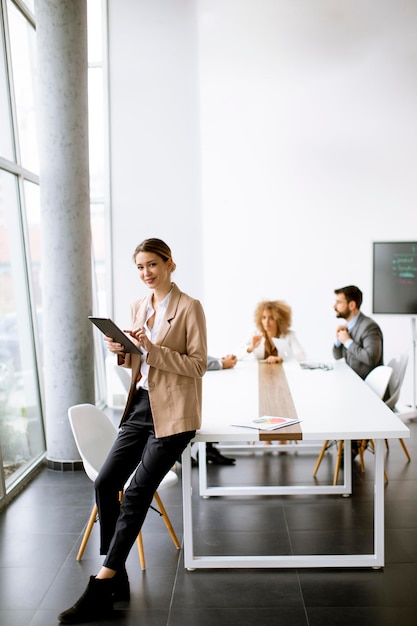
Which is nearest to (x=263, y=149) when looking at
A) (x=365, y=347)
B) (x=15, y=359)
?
(x=365, y=347)

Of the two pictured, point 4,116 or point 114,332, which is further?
point 4,116

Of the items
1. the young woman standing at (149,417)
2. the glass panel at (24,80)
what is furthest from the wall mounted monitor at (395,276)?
the young woman standing at (149,417)

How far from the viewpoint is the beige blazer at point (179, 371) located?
311 centimetres

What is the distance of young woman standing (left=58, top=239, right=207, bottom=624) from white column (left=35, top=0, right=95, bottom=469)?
6.61 feet

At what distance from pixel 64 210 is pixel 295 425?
8.76 ft

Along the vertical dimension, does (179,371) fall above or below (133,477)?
above

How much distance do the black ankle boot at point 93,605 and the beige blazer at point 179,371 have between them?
0.73 m

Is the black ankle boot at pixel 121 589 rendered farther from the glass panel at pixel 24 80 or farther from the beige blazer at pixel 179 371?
the glass panel at pixel 24 80

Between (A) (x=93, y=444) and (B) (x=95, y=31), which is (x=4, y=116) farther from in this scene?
(A) (x=93, y=444)

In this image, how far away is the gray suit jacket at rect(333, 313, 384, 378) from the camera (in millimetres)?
5262

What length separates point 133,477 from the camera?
322cm

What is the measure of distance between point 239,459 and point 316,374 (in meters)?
1.05

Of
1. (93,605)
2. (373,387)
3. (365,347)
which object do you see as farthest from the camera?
(365,347)

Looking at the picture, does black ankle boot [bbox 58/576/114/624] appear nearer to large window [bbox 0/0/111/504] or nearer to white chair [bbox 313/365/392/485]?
large window [bbox 0/0/111/504]
